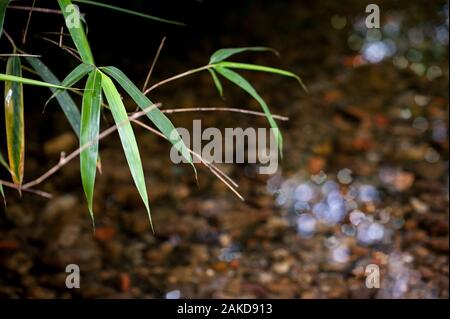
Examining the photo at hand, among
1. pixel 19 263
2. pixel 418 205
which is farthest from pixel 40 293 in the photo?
pixel 418 205

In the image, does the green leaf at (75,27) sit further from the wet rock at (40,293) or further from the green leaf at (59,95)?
the wet rock at (40,293)

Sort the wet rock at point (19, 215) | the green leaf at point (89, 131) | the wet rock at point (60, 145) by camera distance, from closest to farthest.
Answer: the green leaf at point (89, 131) < the wet rock at point (19, 215) < the wet rock at point (60, 145)

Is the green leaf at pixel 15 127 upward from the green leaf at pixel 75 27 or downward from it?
downward

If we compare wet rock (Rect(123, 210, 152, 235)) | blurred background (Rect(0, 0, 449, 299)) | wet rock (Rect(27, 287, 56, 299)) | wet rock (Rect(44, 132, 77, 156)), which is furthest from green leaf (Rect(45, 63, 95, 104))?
wet rock (Rect(44, 132, 77, 156))

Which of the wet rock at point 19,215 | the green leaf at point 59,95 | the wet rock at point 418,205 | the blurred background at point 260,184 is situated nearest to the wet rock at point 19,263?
the blurred background at point 260,184
